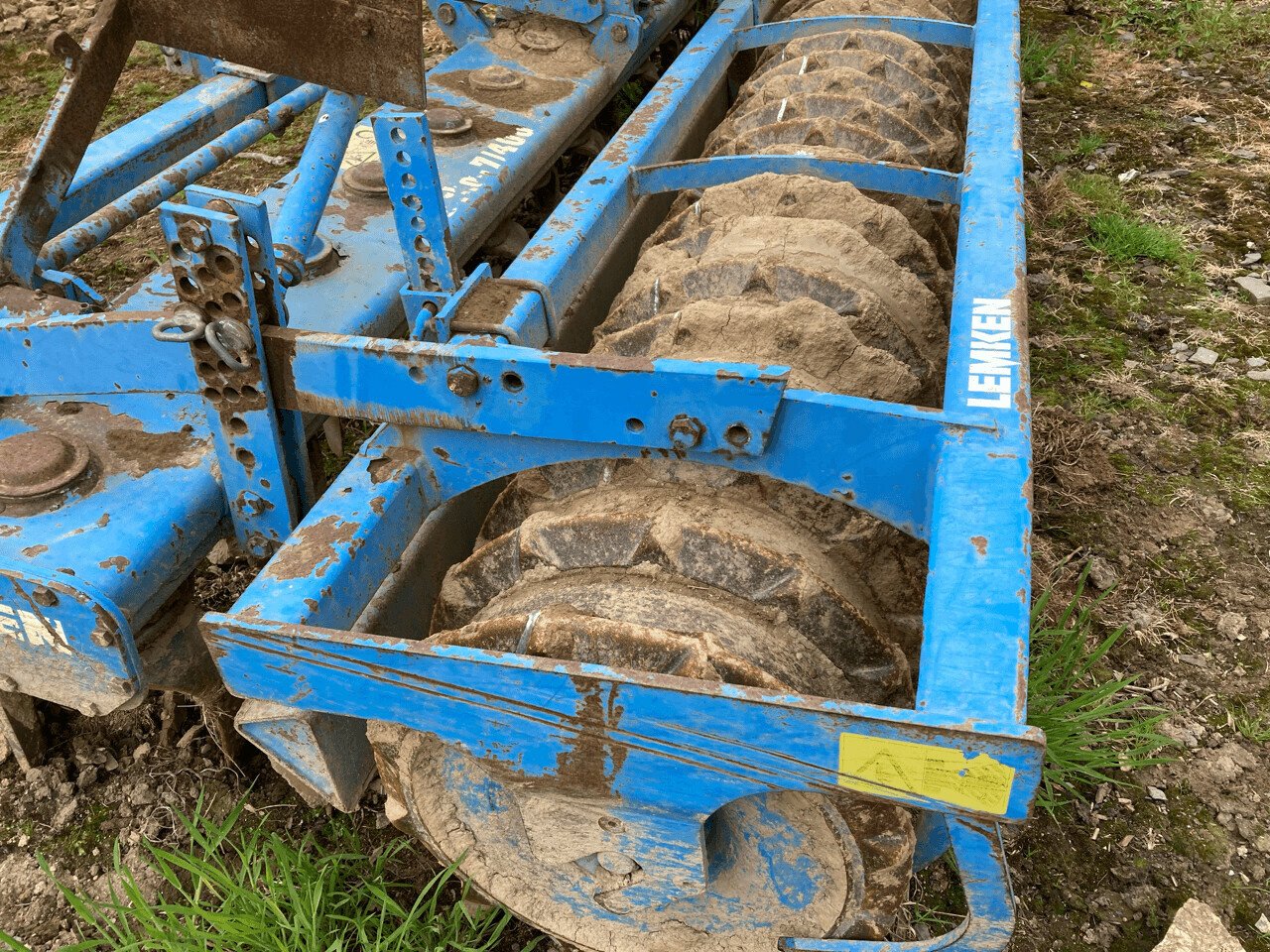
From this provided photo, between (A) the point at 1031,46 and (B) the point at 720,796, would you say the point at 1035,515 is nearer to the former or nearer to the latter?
(B) the point at 720,796

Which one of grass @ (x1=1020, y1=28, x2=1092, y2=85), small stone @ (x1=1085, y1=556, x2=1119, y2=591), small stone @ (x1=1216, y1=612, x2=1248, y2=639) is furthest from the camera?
grass @ (x1=1020, y1=28, x2=1092, y2=85)

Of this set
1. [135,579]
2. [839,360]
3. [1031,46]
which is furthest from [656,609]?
[1031,46]

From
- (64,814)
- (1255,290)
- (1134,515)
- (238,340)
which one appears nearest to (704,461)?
(238,340)

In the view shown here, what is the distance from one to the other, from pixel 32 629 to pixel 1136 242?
3.92 metres

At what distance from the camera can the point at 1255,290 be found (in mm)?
3986

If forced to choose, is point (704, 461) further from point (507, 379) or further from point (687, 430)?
point (507, 379)

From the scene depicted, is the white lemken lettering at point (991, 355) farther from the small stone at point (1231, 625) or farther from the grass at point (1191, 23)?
the grass at point (1191, 23)

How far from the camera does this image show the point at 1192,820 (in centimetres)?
243

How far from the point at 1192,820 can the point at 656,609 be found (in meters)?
1.53

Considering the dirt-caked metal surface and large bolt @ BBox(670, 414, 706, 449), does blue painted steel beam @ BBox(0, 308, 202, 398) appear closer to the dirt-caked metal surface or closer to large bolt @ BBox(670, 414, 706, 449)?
the dirt-caked metal surface

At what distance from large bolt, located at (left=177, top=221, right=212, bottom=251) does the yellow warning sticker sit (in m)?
1.18

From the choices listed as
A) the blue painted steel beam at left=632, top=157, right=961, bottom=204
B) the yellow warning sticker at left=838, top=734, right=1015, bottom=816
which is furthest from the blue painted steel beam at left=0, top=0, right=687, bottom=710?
the yellow warning sticker at left=838, top=734, right=1015, bottom=816

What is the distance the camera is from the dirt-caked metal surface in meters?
1.63

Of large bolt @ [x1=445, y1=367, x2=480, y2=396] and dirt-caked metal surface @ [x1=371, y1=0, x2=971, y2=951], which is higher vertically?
large bolt @ [x1=445, y1=367, x2=480, y2=396]
